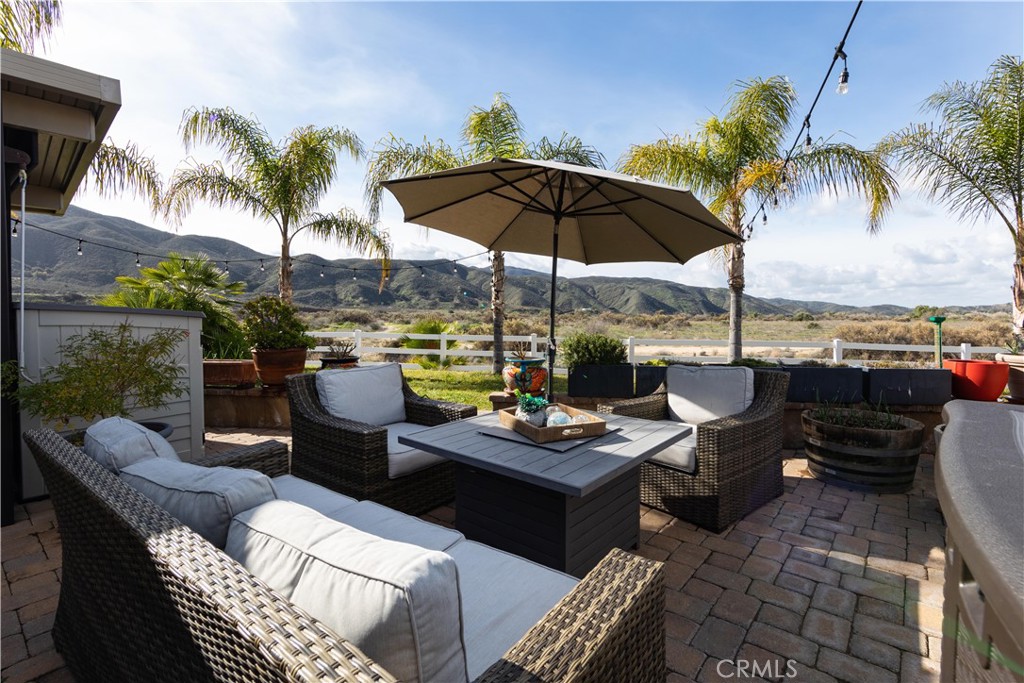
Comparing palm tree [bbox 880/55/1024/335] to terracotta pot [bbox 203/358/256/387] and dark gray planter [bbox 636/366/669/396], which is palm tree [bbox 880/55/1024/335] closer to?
dark gray planter [bbox 636/366/669/396]

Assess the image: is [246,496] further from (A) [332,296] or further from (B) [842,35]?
(A) [332,296]

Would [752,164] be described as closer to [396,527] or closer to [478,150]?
[478,150]

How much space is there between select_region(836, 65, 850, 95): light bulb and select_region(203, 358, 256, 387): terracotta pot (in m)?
6.48

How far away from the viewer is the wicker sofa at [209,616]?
76 cm

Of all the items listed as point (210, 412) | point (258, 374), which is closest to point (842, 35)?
point (258, 374)

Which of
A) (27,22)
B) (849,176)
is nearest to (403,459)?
(27,22)

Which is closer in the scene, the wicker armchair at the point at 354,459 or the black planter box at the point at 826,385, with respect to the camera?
the wicker armchair at the point at 354,459

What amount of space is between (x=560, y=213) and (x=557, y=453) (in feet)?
6.16

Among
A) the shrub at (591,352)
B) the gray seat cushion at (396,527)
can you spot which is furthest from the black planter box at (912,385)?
the gray seat cushion at (396,527)

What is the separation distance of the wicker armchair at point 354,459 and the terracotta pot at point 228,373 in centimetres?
273

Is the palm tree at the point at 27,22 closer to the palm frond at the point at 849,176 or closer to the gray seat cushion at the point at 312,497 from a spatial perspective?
the gray seat cushion at the point at 312,497

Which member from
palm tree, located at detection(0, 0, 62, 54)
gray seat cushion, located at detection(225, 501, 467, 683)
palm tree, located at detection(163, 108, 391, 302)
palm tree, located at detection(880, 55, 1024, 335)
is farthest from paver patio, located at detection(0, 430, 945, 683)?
palm tree, located at detection(163, 108, 391, 302)

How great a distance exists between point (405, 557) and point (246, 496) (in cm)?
57

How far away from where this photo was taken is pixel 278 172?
8797mm
